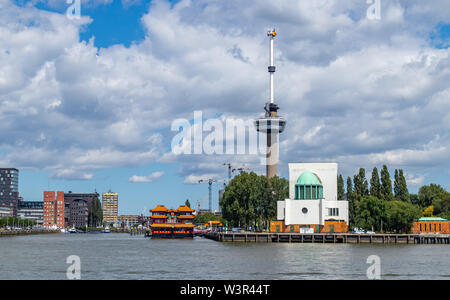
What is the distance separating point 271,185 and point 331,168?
25.2 m

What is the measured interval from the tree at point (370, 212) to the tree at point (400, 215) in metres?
1.70

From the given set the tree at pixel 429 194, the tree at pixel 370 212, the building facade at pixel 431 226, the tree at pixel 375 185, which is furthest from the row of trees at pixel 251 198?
the tree at pixel 429 194

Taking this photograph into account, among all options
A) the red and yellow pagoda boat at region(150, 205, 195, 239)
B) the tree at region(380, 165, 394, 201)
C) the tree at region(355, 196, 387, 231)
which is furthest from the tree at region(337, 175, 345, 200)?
the red and yellow pagoda boat at region(150, 205, 195, 239)

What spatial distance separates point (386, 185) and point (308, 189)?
29.0 metres

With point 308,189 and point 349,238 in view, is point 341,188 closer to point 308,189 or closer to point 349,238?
point 308,189

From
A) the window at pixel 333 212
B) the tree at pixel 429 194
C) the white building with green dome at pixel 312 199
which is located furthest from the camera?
the tree at pixel 429 194

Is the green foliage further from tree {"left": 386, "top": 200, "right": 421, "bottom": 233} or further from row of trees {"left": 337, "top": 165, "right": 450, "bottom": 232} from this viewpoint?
tree {"left": 386, "top": 200, "right": 421, "bottom": 233}

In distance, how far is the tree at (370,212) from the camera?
146m

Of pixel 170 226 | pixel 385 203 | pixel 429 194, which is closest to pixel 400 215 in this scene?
pixel 385 203

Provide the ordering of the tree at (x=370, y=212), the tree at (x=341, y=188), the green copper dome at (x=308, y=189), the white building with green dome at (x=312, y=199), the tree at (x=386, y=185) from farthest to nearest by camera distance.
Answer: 1. the tree at (x=341, y=188)
2. the tree at (x=386, y=185)
3. the tree at (x=370, y=212)
4. the green copper dome at (x=308, y=189)
5. the white building with green dome at (x=312, y=199)

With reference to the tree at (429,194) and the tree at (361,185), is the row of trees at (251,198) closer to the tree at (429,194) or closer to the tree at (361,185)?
the tree at (361,185)

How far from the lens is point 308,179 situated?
479ft
